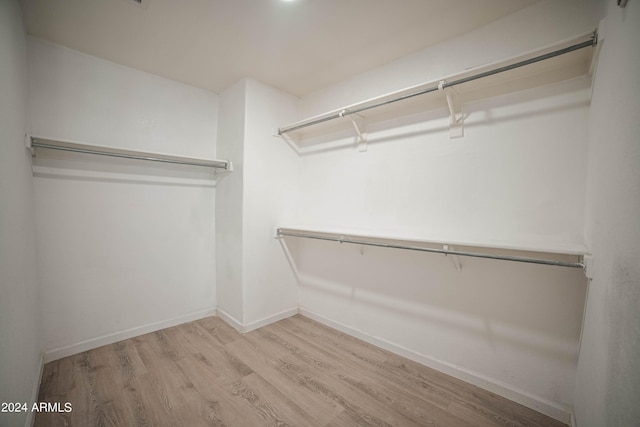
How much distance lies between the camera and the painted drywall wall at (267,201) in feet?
8.71

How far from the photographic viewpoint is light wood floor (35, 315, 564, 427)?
1550mm

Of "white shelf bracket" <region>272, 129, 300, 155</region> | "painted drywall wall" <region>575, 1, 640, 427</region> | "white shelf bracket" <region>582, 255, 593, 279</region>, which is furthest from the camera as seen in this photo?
"white shelf bracket" <region>272, 129, 300, 155</region>

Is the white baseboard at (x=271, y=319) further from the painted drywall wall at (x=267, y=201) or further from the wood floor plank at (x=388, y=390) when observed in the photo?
the wood floor plank at (x=388, y=390)

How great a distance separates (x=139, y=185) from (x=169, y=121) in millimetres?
728

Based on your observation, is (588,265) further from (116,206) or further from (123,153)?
(116,206)

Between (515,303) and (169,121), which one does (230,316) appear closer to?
(169,121)

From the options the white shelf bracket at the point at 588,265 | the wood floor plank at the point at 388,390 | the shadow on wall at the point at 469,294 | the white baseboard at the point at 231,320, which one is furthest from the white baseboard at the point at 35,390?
the white shelf bracket at the point at 588,265

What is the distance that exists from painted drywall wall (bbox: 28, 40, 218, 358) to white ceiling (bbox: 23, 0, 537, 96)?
0.30 metres

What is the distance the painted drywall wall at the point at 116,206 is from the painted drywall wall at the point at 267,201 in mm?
637

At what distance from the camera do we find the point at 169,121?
105 inches

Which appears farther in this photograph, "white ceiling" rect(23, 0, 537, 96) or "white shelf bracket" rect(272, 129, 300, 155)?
"white shelf bracket" rect(272, 129, 300, 155)

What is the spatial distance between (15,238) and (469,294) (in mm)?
2740

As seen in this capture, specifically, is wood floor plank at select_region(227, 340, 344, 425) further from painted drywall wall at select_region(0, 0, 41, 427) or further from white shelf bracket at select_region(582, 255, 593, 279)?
white shelf bracket at select_region(582, 255, 593, 279)

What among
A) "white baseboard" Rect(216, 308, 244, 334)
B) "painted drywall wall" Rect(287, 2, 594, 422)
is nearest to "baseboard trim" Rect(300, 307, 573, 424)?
"painted drywall wall" Rect(287, 2, 594, 422)
